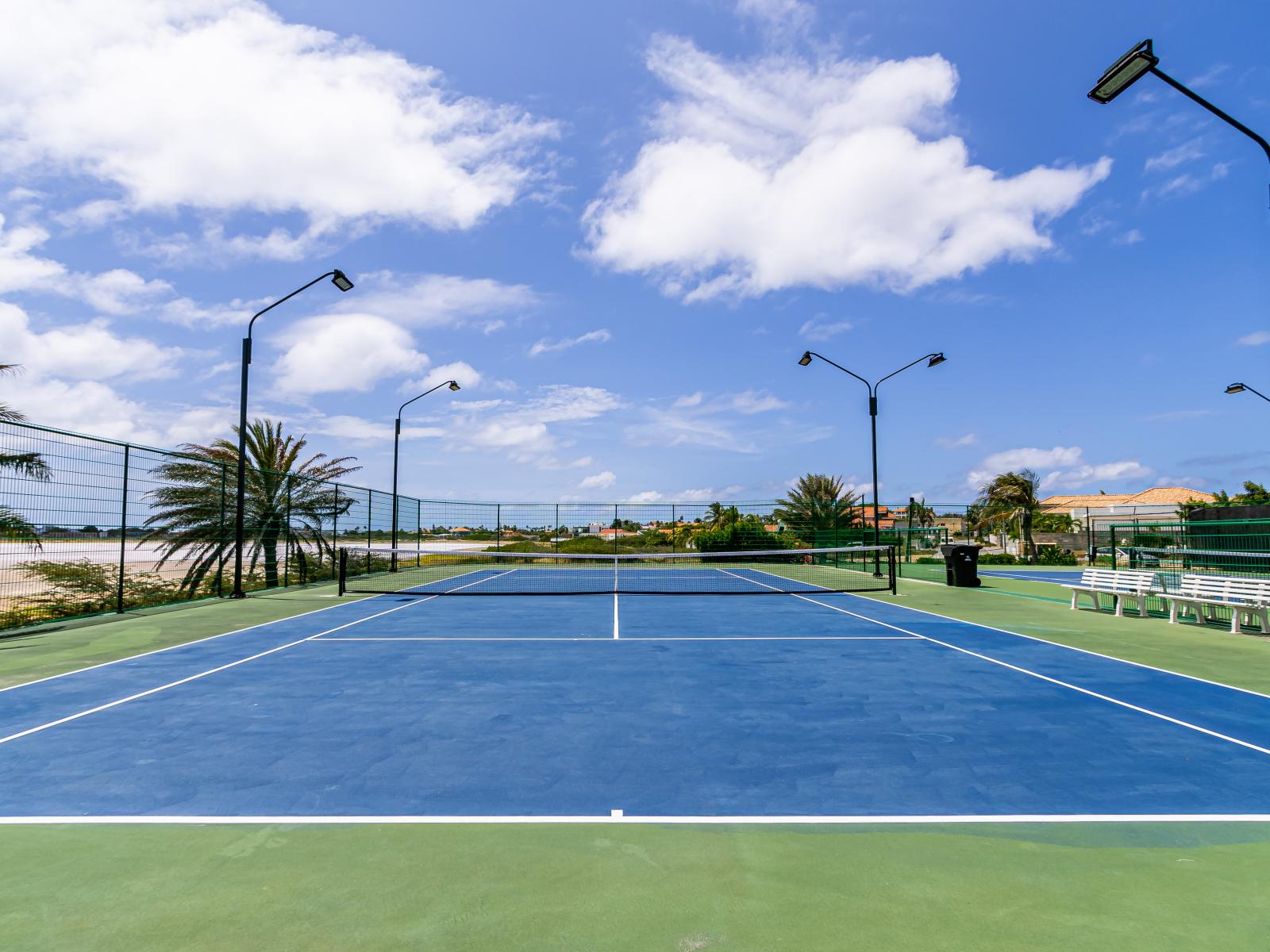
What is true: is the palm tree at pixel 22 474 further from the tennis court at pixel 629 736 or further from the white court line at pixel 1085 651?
the white court line at pixel 1085 651

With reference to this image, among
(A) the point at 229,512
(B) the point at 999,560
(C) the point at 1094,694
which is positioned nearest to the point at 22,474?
(A) the point at 229,512

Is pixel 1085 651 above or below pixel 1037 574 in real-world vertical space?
above

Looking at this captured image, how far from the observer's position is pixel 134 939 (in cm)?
324

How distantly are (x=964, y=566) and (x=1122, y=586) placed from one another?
23.7 feet

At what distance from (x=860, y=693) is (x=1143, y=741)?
256 cm

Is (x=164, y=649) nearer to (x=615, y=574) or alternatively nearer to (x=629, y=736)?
(x=629, y=736)

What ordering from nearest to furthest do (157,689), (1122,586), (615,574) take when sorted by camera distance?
(157,689) < (1122,586) < (615,574)

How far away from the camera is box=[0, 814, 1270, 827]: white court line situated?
4.48m

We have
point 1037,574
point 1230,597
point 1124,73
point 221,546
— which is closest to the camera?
point 1124,73

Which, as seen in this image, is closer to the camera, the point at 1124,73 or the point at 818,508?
the point at 1124,73

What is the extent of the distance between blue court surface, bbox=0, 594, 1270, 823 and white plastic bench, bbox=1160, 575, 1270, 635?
15.6ft

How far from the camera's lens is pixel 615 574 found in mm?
30719

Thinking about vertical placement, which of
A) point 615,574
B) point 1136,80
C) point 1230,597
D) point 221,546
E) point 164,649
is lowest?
point 615,574

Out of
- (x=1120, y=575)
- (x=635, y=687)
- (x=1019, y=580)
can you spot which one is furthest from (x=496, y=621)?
(x=1019, y=580)
